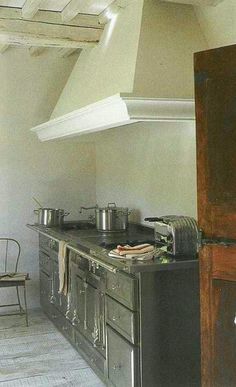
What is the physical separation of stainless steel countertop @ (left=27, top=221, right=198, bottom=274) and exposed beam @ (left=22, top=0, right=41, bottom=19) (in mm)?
1603

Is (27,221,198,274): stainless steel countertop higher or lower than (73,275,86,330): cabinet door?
higher

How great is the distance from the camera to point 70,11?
3.29 m

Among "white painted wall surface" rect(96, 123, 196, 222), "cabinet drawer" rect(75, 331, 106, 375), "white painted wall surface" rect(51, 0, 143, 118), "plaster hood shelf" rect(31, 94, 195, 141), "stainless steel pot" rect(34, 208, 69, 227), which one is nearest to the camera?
"plaster hood shelf" rect(31, 94, 195, 141)

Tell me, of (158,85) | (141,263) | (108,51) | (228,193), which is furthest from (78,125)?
(228,193)

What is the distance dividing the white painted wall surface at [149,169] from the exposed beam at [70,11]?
0.99 m

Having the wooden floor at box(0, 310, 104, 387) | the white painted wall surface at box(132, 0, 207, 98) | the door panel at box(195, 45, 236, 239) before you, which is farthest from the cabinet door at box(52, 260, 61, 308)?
the door panel at box(195, 45, 236, 239)

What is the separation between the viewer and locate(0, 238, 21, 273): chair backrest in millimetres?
4766

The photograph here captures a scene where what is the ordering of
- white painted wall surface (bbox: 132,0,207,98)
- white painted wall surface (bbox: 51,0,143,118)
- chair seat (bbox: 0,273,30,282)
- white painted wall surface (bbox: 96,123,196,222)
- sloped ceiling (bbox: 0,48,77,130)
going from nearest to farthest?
white painted wall surface (bbox: 132,0,207,98) < white painted wall surface (bbox: 51,0,143,118) < white painted wall surface (bbox: 96,123,196,222) < chair seat (bbox: 0,273,30,282) < sloped ceiling (bbox: 0,48,77,130)

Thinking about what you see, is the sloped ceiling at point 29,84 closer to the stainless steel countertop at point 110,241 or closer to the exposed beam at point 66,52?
the exposed beam at point 66,52

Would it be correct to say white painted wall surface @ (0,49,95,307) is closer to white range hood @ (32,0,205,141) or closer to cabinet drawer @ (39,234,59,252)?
cabinet drawer @ (39,234,59,252)

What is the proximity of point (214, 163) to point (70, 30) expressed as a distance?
1.89m

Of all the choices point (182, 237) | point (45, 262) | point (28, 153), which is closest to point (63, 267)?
point (45, 262)

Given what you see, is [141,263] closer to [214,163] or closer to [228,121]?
A: [214,163]

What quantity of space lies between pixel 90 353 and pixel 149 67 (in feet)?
6.22
